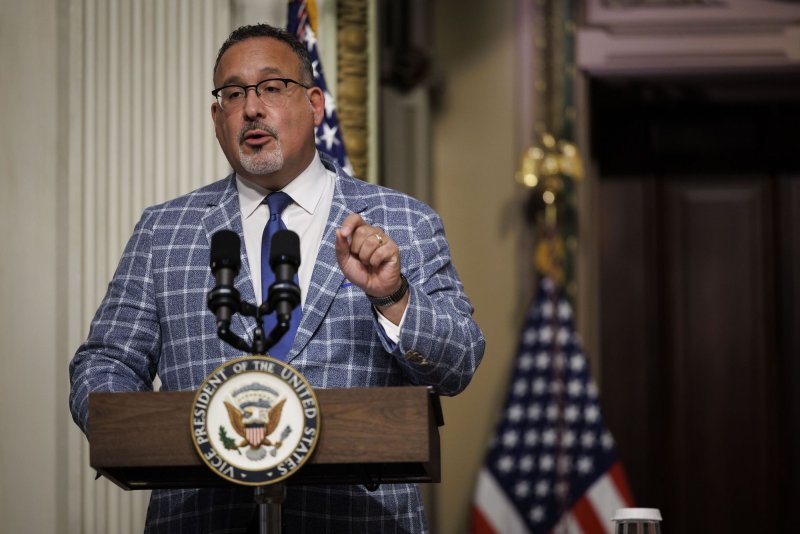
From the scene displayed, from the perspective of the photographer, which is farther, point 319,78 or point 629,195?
point 629,195

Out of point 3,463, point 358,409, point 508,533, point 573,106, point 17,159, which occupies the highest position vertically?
point 573,106

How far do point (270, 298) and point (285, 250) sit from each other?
7 centimetres

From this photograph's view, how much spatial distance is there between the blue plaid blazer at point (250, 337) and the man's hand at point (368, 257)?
0.16m

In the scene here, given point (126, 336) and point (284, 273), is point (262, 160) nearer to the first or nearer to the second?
point (126, 336)

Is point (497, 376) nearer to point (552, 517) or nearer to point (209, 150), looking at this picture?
point (552, 517)

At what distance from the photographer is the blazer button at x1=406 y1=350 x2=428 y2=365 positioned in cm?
215

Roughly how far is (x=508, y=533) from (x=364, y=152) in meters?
1.67

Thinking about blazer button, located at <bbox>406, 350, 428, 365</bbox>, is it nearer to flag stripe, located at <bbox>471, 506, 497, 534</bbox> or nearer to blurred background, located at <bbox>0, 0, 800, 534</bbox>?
blurred background, located at <bbox>0, 0, 800, 534</bbox>

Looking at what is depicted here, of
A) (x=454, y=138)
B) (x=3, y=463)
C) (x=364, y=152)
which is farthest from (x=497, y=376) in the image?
(x=3, y=463)

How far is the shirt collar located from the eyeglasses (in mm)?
150

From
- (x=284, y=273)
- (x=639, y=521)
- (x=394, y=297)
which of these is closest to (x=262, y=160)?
(x=394, y=297)

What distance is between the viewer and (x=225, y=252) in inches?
78.5

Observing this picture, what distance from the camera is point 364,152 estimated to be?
4.41 meters

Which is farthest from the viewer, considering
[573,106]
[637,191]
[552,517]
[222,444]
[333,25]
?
[637,191]
